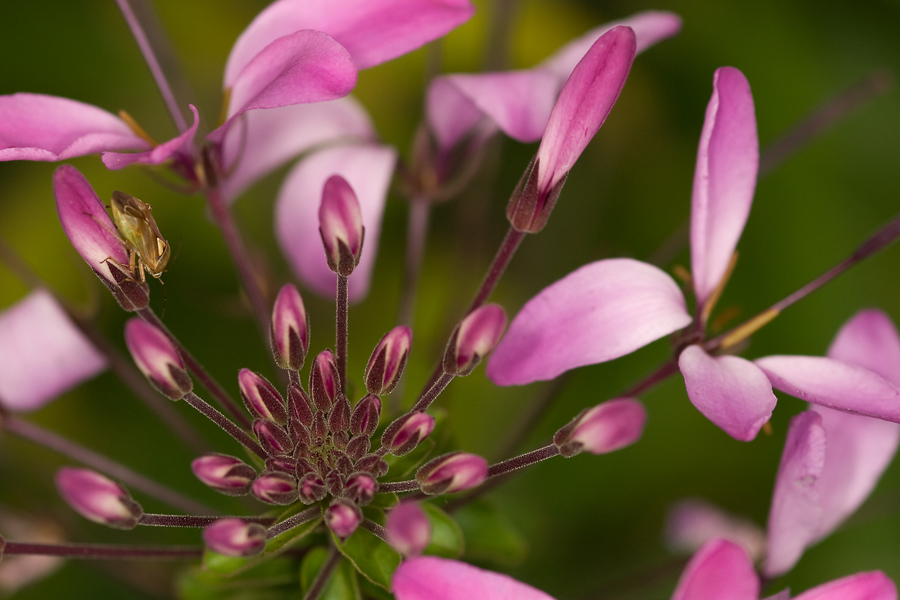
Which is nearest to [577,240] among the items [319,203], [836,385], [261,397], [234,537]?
[319,203]

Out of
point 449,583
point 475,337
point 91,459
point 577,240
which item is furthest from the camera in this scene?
point 577,240

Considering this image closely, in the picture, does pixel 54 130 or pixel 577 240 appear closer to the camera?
pixel 54 130

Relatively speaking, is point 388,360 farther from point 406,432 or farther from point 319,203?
point 319,203

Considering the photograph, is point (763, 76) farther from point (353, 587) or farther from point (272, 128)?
point (353, 587)

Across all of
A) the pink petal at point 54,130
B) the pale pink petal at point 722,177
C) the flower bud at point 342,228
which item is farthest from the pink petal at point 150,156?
the pale pink petal at point 722,177

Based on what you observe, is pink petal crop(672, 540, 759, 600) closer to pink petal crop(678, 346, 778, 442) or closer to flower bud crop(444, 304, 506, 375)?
pink petal crop(678, 346, 778, 442)
